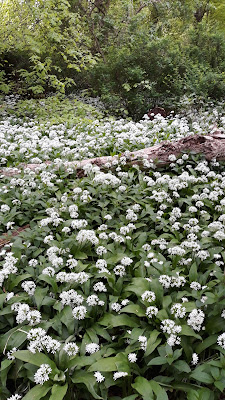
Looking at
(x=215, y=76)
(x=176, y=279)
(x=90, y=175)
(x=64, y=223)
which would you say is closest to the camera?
(x=176, y=279)

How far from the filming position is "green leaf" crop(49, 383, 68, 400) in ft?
6.37

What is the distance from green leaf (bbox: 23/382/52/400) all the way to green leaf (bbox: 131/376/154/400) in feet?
1.79

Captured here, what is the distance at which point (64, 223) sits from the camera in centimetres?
377

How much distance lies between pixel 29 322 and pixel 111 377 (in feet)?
2.57

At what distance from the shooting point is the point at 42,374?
80.4 inches

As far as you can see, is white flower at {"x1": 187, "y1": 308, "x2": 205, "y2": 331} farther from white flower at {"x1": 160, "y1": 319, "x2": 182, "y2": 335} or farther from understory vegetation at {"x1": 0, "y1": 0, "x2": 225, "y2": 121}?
understory vegetation at {"x1": 0, "y1": 0, "x2": 225, "y2": 121}

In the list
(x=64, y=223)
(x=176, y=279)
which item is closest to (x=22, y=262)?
(x=64, y=223)

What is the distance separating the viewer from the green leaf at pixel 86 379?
2041 millimetres

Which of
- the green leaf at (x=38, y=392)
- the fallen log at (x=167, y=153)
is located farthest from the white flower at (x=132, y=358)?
the fallen log at (x=167, y=153)

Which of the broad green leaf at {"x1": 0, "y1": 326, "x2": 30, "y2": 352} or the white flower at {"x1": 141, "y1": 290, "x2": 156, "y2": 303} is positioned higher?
the white flower at {"x1": 141, "y1": 290, "x2": 156, "y2": 303}

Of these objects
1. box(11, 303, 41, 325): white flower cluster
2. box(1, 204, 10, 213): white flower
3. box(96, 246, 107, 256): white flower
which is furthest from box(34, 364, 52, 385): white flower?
box(1, 204, 10, 213): white flower

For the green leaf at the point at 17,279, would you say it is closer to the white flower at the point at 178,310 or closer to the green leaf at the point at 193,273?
the white flower at the point at 178,310

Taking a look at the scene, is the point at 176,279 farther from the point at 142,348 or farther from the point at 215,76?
the point at 215,76

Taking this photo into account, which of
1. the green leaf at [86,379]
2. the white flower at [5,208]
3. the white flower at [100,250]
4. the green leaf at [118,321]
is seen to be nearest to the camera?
the green leaf at [86,379]
